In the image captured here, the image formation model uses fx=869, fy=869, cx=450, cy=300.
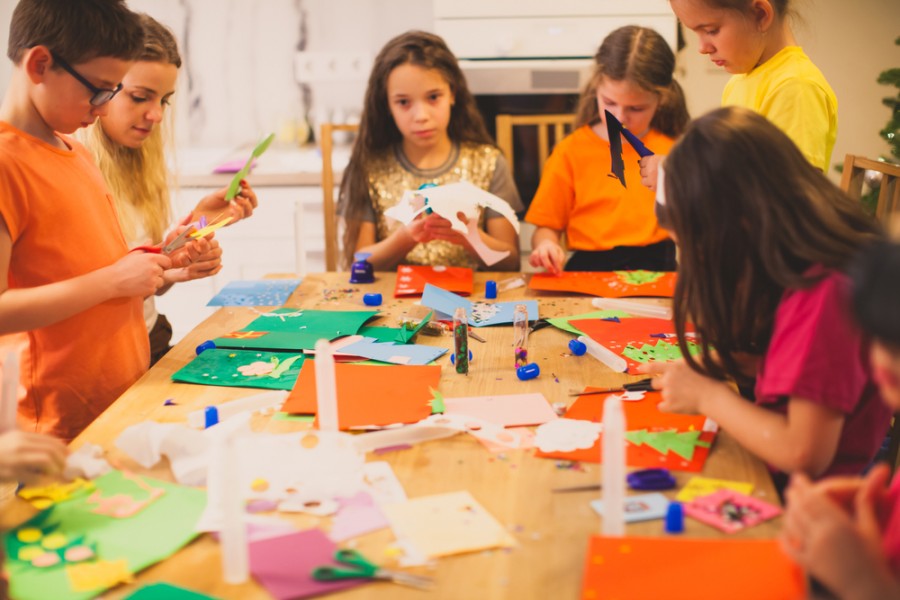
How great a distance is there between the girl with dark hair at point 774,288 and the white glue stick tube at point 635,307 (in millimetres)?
557

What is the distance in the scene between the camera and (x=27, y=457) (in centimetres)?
100

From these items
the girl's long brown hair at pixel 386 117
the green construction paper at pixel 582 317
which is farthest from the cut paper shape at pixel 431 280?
the girl's long brown hair at pixel 386 117

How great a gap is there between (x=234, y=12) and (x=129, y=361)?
8.27ft

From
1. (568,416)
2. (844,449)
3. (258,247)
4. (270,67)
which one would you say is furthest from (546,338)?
(270,67)

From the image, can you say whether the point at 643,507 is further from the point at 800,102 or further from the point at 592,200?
the point at 592,200

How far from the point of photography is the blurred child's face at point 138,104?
1843mm

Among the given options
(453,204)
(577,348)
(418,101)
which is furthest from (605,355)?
(418,101)

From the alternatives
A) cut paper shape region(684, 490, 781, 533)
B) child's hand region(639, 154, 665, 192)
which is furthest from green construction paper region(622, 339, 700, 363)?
cut paper shape region(684, 490, 781, 533)

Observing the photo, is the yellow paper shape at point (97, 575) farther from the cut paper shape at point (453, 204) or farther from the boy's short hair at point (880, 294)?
the cut paper shape at point (453, 204)

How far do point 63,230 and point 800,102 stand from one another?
1.42 m

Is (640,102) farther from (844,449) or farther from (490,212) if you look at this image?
(844,449)

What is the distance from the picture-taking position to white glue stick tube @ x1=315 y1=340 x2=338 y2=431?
1118 mm

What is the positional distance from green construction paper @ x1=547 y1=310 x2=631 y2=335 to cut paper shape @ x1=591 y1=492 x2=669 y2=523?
0.65 metres

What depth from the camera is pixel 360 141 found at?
2482 millimetres
